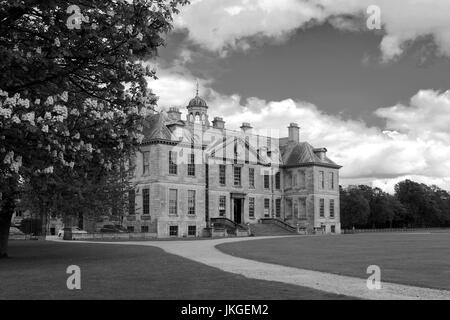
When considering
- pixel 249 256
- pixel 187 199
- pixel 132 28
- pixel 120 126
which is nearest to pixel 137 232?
pixel 187 199

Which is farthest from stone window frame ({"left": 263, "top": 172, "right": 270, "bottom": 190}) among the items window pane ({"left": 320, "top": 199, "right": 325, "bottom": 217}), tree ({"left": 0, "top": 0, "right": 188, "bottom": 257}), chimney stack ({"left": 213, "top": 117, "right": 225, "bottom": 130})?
tree ({"left": 0, "top": 0, "right": 188, "bottom": 257})

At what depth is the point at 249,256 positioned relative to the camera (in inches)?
933

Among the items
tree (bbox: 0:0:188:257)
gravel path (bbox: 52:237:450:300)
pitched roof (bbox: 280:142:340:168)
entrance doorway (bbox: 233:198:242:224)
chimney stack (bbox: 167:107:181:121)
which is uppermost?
chimney stack (bbox: 167:107:181:121)

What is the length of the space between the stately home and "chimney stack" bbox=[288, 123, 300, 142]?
0.09 meters

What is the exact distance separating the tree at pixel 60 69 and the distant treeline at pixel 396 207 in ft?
255

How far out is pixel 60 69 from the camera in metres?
14.5

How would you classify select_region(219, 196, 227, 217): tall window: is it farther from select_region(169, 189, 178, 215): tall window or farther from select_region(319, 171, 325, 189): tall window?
select_region(319, 171, 325, 189): tall window

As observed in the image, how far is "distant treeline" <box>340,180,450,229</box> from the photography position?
90725mm

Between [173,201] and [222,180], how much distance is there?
8.34 meters

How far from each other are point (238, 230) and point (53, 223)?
67.5 ft

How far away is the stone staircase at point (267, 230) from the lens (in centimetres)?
5932

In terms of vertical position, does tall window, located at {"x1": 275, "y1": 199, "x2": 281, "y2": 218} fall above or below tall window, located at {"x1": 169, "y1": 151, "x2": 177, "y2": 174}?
below

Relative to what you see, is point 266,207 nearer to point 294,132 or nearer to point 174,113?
point 294,132

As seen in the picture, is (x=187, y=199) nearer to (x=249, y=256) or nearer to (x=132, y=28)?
(x=249, y=256)
